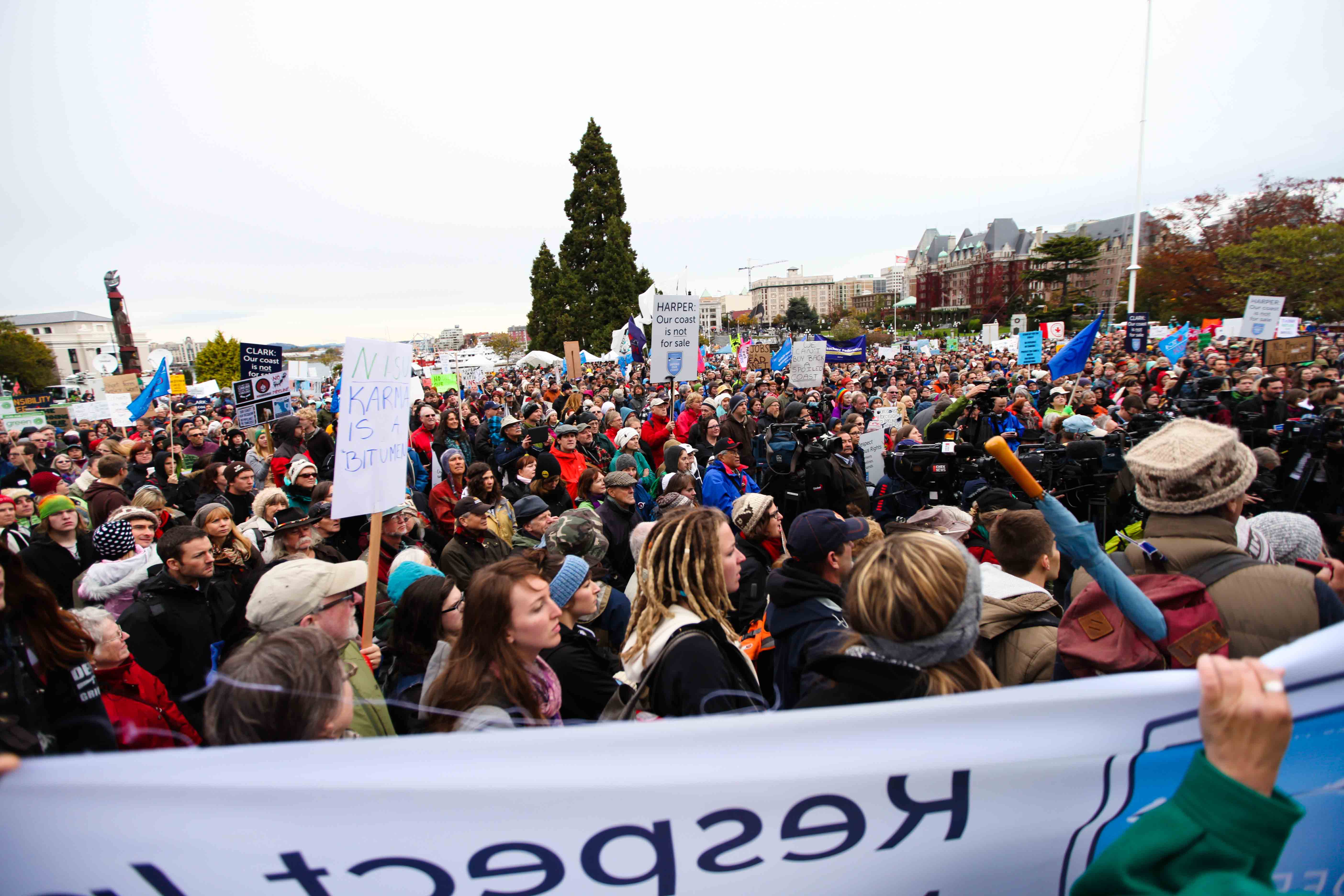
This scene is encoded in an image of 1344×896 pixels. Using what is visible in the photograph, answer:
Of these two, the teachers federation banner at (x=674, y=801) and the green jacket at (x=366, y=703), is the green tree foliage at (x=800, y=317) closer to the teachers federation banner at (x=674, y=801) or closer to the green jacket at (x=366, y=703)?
the green jacket at (x=366, y=703)

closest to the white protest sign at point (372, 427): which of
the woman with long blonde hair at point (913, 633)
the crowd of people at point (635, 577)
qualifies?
the crowd of people at point (635, 577)

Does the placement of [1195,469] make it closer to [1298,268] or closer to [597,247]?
[597,247]

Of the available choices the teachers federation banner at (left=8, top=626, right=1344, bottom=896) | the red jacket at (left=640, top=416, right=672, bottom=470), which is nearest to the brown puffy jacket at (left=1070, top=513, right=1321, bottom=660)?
the teachers federation banner at (left=8, top=626, right=1344, bottom=896)

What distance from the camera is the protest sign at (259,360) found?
32.7 feet

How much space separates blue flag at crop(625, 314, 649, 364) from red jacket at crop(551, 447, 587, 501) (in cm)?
1066

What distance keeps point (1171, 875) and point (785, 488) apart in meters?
5.09

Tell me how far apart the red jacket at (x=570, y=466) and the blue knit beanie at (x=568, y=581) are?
147 inches

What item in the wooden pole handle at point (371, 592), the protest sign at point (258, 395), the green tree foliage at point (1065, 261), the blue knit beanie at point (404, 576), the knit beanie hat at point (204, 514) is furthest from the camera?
Answer: the green tree foliage at point (1065, 261)

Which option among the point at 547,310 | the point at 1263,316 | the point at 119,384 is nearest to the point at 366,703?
the point at 119,384

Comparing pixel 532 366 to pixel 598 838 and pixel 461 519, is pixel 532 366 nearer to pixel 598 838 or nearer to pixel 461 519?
pixel 461 519

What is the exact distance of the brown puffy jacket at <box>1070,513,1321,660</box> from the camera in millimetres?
1860

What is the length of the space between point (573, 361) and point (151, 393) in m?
12.5

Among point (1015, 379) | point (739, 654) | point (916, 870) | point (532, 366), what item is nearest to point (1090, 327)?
point (1015, 379)

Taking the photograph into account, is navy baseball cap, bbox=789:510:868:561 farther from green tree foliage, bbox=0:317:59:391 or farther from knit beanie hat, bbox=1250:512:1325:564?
green tree foliage, bbox=0:317:59:391
